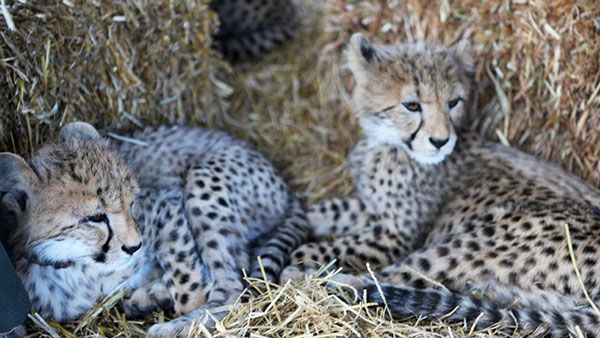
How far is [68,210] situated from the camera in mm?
2732

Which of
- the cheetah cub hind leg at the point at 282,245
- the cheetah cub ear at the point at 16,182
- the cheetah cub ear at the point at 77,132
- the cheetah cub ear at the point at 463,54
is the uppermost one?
the cheetah cub ear at the point at 463,54

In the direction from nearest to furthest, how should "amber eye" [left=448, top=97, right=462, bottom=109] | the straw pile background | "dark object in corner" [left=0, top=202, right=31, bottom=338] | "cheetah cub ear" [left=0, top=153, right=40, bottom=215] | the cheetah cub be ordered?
"dark object in corner" [left=0, top=202, right=31, bottom=338], "cheetah cub ear" [left=0, top=153, right=40, bottom=215], the cheetah cub, the straw pile background, "amber eye" [left=448, top=97, right=462, bottom=109]

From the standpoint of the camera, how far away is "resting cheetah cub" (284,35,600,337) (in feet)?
9.32

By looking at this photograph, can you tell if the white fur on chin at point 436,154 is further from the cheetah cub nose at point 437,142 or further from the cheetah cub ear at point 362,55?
the cheetah cub ear at point 362,55

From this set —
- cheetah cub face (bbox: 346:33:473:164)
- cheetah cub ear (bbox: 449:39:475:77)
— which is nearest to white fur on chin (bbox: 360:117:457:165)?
cheetah cub face (bbox: 346:33:473:164)

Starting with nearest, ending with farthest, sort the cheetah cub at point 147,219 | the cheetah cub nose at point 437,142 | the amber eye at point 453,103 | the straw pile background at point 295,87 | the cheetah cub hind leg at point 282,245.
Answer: the cheetah cub at point 147,219 < the straw pile background at point 295,87 < the cheetah cub hind leg at point 282,245 < the cheetah cub nose at point 437,142 < the amber eye at point 453,103

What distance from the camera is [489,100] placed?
12.8ft

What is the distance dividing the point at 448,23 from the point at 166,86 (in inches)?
57.5

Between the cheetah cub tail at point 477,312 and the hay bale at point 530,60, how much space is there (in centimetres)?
103

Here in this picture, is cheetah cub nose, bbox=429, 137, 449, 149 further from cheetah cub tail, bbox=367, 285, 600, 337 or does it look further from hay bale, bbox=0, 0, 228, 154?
hay bale, bbox=0, 0, 228, 154

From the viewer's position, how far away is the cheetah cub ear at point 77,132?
3.03m

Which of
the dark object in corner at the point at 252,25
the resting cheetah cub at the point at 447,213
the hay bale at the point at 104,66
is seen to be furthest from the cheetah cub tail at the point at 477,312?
the dark object in corner at the point at 252,25

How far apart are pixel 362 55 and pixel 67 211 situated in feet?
5.13

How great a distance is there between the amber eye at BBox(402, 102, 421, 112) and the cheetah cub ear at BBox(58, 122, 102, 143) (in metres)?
1.35
